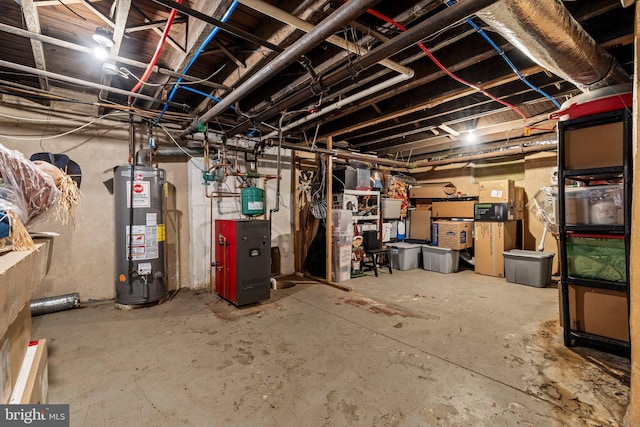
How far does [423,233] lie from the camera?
566 cm

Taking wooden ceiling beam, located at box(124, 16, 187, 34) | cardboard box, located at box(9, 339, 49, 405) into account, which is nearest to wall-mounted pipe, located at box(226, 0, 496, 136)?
wooden ceiling beam, located at box(124, 16, 187, 34)

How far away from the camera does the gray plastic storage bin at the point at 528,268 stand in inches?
156

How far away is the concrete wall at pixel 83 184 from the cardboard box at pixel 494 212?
5.28 meters

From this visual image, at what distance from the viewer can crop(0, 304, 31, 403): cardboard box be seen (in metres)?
0.87

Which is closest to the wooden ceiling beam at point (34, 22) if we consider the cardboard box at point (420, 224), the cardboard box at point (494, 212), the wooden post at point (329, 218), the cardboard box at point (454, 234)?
the wooden post at point (329, 218)

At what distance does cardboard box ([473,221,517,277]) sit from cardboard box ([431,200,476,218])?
0.59 metres

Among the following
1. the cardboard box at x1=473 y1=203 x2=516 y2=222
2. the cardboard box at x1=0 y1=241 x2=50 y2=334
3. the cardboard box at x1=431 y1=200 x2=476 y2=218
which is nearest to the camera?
the cardboard box at x1=0 y1=241 x2=50 y2=334

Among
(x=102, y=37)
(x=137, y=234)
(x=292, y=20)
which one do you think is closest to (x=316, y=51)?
(x=292, y=20)

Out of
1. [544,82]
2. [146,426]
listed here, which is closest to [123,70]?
[146,426]

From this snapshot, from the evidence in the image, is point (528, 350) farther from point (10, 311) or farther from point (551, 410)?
point (10, 311)

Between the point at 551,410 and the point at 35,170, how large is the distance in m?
2.67

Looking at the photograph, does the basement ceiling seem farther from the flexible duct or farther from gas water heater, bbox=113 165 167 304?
the flexible duct

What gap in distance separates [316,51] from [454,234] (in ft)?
13.0

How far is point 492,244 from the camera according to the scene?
4637 mm
